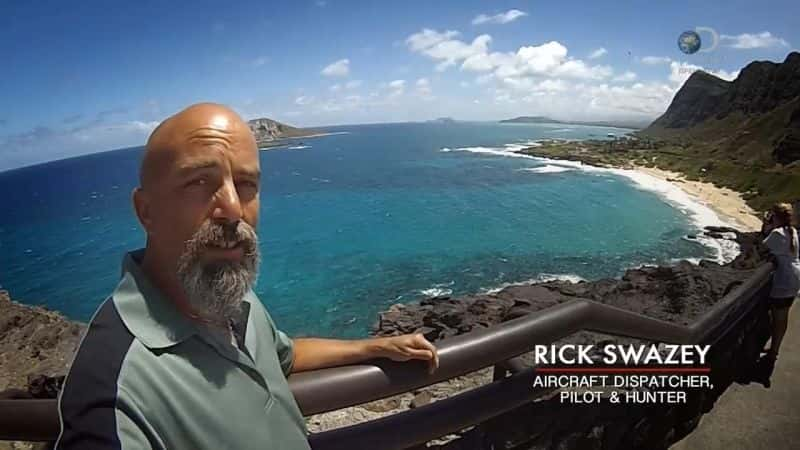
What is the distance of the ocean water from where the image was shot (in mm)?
31359

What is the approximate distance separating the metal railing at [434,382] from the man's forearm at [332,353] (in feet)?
0.13

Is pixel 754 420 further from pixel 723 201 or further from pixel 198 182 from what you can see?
pixel 723 201

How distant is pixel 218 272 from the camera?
105 cm

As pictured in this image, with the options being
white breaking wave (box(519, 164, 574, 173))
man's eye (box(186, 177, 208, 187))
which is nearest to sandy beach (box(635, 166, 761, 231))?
white breaking wave (box(519, 164, 574, 173))

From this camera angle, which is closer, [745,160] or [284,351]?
[284,351]

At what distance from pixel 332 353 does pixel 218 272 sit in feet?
1.53

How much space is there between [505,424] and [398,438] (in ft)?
1.93

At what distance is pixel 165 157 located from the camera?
3.41 ft

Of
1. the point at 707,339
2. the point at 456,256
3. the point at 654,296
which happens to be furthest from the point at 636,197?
the point at 707,339

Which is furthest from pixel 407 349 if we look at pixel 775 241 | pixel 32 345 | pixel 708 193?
pixel 708 193

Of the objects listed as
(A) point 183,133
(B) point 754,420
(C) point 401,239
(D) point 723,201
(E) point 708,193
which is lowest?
(C) point 401,239

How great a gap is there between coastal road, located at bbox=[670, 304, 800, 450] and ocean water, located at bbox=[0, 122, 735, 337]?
15.4 ft

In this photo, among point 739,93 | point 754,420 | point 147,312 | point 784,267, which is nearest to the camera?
point 147,312

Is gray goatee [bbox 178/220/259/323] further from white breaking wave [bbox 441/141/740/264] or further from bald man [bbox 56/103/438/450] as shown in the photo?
white breaking wave [bbox 441/141/740/264]
